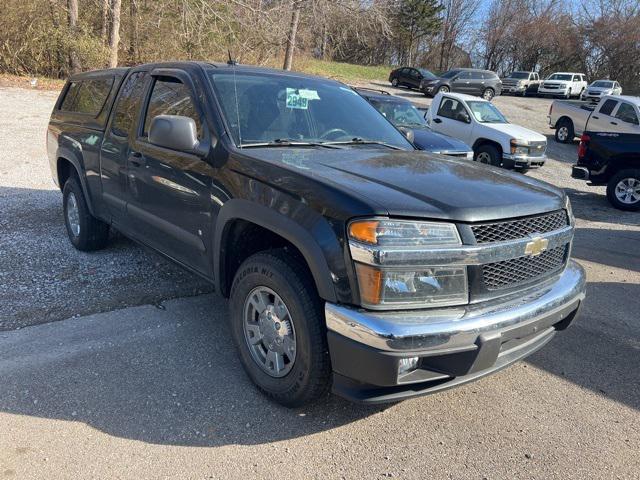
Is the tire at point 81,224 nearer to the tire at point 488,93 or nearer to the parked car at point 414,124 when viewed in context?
the parked car at point 414,124

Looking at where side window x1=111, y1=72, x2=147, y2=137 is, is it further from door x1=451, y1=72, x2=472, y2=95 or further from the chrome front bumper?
door x1=451, y1=72, x2=472, y2=95

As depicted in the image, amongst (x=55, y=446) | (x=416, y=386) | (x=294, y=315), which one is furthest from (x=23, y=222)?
(x=416, y=386)

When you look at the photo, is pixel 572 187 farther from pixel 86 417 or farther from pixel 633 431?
pixel 86 417

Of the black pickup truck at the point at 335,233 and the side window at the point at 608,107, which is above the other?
the side window at the point at 608,107

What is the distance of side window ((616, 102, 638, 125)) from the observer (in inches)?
518

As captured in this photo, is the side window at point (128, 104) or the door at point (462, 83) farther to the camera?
the door at point (462, 83)

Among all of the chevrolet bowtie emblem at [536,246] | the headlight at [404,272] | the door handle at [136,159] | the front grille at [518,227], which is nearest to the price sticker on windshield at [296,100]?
the door handle at [136,159]

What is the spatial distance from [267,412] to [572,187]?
11350mm

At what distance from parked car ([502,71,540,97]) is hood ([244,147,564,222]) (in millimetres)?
35675

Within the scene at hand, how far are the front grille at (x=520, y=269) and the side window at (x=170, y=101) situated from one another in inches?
79.8

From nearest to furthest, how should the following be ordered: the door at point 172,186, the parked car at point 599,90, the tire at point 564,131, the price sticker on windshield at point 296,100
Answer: the door at point 172,186 < the price sticker on windshield at point 296,100 < the tire at point 564,131 < the parked car at point 599,90

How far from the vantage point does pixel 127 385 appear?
318 cm

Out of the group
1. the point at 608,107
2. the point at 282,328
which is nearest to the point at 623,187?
the point at 608,107

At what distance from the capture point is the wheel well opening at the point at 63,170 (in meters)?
5.56
